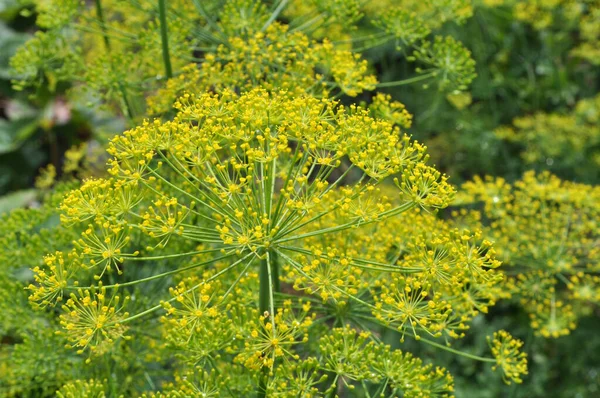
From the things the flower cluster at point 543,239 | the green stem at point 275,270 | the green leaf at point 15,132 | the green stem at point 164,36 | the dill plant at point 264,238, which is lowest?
the green leaf at point 15,132

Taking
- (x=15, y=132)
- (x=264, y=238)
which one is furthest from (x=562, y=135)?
(x=15, y=132)

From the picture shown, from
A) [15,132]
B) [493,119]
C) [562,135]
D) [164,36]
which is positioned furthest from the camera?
[15,132]

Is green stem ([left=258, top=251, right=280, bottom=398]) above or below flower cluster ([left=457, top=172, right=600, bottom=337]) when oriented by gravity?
above

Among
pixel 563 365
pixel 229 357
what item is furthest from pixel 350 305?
pixel 563 365

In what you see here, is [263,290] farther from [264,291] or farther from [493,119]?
[493,119]

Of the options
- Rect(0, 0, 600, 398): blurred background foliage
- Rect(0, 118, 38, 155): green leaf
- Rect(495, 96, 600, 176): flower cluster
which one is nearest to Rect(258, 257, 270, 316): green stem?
Rect(0, 0, 600, 398): blurred background foliage

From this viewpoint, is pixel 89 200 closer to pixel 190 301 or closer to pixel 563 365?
pixel 190 301

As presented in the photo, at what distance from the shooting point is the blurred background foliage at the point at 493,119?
4471 millimetres

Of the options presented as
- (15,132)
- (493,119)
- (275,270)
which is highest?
(275,270)

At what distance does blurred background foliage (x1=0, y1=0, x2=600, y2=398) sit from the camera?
447 centimetres

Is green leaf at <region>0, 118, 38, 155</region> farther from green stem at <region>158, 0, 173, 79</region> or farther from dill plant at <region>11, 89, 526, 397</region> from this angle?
dill plant at <region>11, 89, 526, 397</region>

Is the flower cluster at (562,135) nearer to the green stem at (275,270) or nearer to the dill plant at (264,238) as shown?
the green stem at (275,270)

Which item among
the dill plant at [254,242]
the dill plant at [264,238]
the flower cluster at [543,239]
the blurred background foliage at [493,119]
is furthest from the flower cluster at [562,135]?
the dill plant at [264,238]

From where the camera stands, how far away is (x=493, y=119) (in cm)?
493
